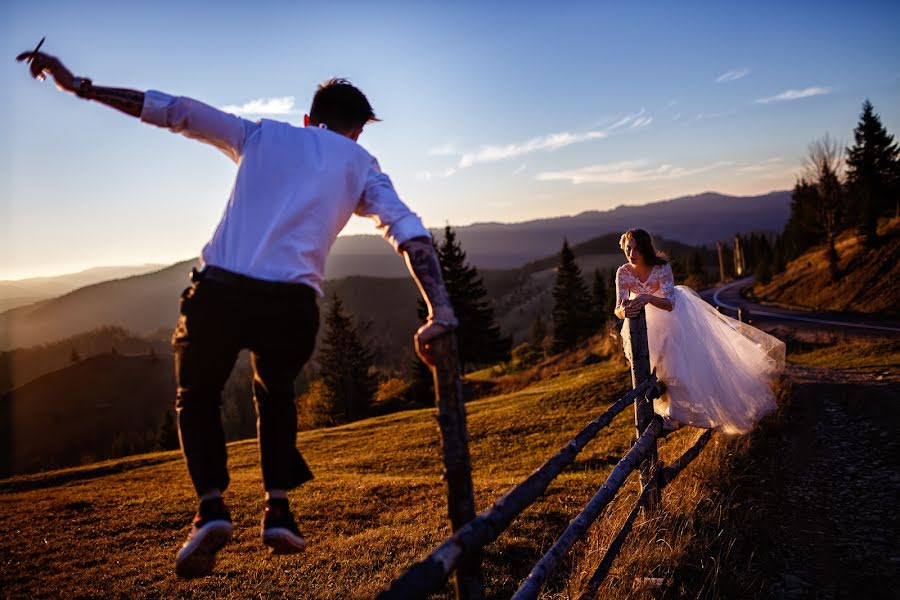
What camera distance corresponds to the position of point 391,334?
151625mm

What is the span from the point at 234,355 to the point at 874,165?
52443 mm

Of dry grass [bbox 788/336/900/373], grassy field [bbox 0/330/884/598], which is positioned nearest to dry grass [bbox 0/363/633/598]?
grassy field [bbox 0/330/884/598]

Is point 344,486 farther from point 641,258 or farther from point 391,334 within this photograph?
point 391,334

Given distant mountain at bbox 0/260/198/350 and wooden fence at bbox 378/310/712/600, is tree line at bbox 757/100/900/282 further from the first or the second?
distant mountain at bbox 0/260/198/350

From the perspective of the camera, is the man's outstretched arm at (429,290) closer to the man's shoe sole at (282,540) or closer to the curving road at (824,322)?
the man's shoe sole at (282,540)

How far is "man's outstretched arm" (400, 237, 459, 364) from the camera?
6.49 ft

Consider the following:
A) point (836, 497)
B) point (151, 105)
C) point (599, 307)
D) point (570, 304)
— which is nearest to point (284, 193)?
point (151, 105)

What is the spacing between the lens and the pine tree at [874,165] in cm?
3931

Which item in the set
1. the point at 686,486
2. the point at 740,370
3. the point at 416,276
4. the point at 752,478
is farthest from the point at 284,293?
the point at 740,370

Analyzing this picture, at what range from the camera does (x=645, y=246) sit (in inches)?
261

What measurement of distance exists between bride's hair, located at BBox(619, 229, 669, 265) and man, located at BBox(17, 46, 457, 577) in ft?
16.8

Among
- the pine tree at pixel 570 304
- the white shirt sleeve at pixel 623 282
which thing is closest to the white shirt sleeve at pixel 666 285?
the white shirt sleeve at pixel 623 282

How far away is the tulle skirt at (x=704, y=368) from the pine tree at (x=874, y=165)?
40.7m

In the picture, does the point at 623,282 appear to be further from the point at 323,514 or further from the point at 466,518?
the point at 323,514
